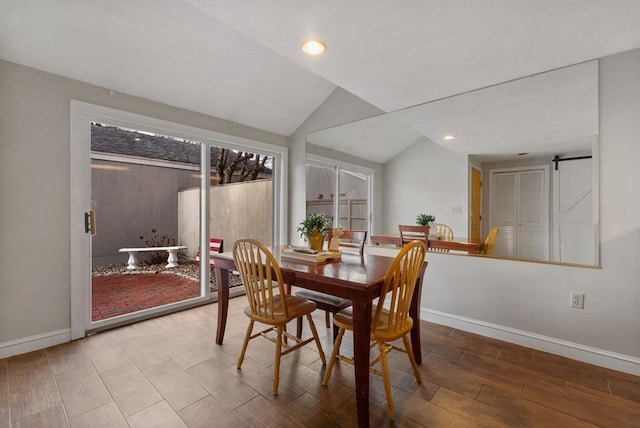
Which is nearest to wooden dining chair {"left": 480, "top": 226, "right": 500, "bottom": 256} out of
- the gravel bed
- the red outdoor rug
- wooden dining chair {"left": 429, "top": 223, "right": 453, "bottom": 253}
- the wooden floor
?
wooden dining chair {"left": 429, "top": 223, "right": 453, "bottom": 253}

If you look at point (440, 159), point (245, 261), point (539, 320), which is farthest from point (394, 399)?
point (440, 159)

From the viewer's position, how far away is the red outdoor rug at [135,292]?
9.21ft

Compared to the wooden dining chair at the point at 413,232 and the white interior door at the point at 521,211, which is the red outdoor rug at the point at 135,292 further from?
the white interior door at the point at 521,211

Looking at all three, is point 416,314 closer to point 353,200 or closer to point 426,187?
point 426,187

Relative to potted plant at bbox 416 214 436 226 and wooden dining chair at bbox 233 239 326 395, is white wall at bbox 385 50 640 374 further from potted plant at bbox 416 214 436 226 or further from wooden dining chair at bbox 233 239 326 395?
wooden dining chair at bbox 233 239 326 395

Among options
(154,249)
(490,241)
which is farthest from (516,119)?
(154,249)

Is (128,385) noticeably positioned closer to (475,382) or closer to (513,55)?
(475,382)

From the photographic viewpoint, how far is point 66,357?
86.7 inches

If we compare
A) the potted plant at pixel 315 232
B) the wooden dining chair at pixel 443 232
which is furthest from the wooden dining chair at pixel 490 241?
the potted plant at pixel 315 232

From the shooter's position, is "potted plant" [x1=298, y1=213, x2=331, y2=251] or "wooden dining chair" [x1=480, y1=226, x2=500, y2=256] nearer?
"potted plant" [x1=298, y1=213, x2=331, y2=251]

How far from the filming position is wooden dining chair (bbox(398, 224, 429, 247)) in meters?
2.94

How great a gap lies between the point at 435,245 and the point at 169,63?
3077 millimetres

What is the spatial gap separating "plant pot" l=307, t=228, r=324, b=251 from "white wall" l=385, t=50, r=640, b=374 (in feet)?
4.87

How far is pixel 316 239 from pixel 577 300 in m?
2.03
